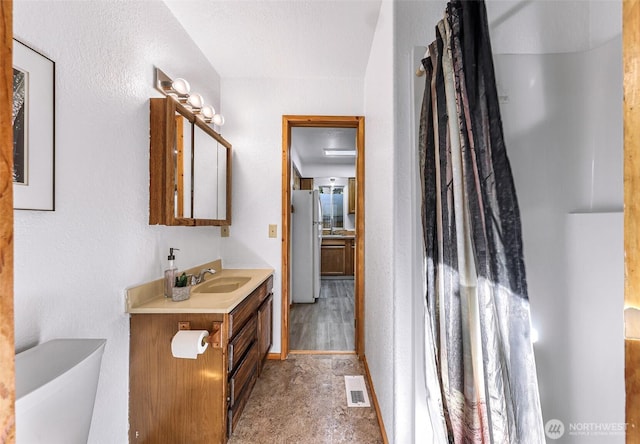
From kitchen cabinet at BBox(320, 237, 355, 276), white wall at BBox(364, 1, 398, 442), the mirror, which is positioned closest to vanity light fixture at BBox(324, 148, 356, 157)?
kitchen cabinet at BBox(320, 237, 355, 276)

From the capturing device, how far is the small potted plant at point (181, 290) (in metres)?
1.49

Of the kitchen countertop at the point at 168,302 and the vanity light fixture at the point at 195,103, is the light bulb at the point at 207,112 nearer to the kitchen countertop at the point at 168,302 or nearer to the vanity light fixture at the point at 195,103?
the vanity light fixture at the point at 195,103

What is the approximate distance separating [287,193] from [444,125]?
68.4 inches

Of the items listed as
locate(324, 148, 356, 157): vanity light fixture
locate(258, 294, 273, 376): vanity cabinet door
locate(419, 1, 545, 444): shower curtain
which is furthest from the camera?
locate(324, 148, 356, 157): vanity light fixture

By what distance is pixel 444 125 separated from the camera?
932mm

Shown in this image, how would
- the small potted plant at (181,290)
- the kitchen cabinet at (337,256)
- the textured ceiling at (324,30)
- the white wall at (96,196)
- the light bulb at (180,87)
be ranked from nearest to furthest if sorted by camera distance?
the white wall at (96,196) → the textured ceiling at (324,30) → the small potted plant at (181,290) → the light bulb at (180,87) → the kitchen cabinet at (337,256)

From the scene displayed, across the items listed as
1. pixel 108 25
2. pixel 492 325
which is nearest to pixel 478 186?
pixel 492 325

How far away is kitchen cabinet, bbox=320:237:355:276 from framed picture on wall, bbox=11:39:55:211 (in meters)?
4.90

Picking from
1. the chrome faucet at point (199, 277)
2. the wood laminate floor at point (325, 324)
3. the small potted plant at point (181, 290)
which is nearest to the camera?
the small potted plant at point (181, 290)

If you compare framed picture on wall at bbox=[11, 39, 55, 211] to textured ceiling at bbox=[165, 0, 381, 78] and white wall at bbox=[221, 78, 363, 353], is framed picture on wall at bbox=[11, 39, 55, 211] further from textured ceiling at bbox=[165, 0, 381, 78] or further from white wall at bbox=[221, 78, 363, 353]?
white wall at bbox=[221, 78, 363, 353]

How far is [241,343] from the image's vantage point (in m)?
1.67

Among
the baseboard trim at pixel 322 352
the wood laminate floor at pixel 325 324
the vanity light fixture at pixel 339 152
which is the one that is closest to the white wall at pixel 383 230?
the baseboard trim at pixel 322 352

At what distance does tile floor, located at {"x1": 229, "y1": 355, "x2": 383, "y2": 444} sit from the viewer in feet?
5.18

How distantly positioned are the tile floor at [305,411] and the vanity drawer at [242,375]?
196mm
